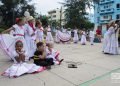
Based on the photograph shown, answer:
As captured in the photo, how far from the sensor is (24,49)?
790 cm

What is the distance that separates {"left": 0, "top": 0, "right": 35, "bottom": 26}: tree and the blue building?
18.3 metres

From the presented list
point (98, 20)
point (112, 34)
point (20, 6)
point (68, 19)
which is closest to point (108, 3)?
point (98, 20)

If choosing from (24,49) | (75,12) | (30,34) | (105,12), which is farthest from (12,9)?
(24,49)

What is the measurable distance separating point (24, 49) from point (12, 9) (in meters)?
42.2

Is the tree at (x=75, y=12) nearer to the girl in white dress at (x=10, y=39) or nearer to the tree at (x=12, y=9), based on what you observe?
the tree at (x=12, y=9)

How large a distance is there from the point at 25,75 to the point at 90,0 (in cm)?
4669

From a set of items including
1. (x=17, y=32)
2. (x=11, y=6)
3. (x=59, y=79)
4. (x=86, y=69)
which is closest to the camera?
(x=59, y=79)

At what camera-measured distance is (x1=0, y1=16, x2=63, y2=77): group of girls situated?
6.12 meters

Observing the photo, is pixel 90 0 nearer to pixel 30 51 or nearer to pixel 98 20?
pixel 98 20

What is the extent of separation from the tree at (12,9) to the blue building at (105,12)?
722 inches

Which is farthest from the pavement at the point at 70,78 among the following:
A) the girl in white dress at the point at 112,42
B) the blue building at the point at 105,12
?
the blue building at the point at 105,12

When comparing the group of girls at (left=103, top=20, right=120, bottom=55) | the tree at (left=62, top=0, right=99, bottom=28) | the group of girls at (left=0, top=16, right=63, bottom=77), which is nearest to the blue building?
the tree at (left=62, top=0, right=99, bottom=28)

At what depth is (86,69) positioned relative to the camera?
22.6ft

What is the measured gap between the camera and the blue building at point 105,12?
54.7m
